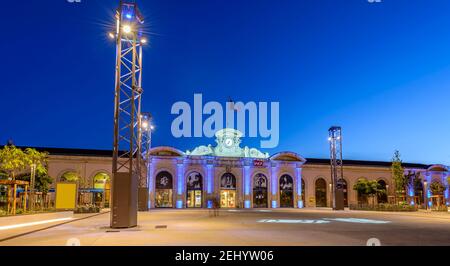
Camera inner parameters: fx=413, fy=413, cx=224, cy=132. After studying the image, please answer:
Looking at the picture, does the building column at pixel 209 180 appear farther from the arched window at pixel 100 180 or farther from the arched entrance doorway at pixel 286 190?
the arched window at pixel 100 180

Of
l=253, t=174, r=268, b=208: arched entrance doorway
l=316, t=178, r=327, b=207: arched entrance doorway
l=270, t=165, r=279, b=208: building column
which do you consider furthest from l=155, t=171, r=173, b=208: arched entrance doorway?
l=316, t=178, r=327, b=207: arched entrance doorway

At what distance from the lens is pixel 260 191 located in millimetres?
62281

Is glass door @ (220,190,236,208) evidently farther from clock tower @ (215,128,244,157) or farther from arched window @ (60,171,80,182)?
Answer: arched window @ (60,171,80,182)

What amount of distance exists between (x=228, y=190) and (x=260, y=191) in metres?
5.02

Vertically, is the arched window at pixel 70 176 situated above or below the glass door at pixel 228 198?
above

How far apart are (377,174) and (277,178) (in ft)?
61.9

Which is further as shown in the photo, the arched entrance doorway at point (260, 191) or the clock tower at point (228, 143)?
the arched entrance doorway at point (260, 191)

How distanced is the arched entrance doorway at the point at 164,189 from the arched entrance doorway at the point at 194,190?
244 cm

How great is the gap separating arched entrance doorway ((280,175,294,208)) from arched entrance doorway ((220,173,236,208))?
7696 mm

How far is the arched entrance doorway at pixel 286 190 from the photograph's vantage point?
6328cm

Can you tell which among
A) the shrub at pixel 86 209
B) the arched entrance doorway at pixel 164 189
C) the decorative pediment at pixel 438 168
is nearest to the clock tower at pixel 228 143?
the arched entrance doorway at pixel 164 189

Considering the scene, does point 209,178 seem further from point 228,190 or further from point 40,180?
point 40,180

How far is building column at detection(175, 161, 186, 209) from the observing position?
2261 inches
